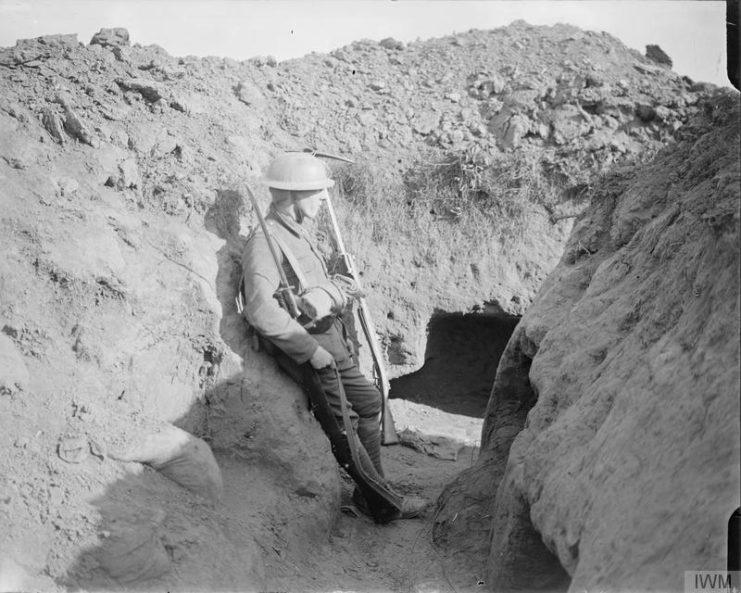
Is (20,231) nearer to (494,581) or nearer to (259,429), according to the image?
(259,429)

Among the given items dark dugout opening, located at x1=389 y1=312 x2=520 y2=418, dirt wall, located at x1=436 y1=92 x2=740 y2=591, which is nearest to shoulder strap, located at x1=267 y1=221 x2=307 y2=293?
dirt wall, located at x1=436 y1=92 x2=740 y2=591

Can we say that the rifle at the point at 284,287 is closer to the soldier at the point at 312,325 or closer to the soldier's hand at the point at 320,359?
the soldier at the point at 312,325

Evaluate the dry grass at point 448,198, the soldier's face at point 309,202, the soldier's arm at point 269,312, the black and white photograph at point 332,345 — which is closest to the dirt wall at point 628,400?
the black and white photograph at point 332,345

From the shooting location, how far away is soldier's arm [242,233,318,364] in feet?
18.9

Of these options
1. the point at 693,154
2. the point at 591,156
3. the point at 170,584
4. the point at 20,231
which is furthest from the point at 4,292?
the point at 591,156

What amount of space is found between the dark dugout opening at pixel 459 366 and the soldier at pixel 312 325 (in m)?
2.78

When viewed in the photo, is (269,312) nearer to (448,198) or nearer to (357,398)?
→ (357,398)

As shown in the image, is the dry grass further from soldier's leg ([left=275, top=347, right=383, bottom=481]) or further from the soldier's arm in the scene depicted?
the soldier's arm

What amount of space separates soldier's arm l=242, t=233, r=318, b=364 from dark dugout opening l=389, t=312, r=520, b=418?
11.7 feet

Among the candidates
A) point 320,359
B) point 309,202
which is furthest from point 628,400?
point 309,202

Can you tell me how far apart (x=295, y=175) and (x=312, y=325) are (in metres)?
1.13

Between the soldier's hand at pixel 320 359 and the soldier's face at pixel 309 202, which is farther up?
the soldier's face at pixel 309 202

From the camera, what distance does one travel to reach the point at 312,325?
603 cm

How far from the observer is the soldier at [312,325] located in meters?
5.83
